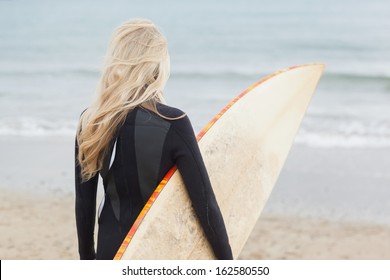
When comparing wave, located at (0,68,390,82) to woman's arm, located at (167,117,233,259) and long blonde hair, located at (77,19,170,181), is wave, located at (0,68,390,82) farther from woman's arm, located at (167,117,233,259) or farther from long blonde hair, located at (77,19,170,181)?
long blonde hair, located at (77,19,170,181)

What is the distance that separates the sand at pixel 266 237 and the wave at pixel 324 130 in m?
2.71

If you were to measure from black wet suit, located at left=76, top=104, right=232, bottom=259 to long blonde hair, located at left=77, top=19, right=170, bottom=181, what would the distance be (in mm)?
35

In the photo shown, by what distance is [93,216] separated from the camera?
2143mm

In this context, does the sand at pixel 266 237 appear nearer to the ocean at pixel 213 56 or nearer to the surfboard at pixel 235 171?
the surfboard at pixel 235 171

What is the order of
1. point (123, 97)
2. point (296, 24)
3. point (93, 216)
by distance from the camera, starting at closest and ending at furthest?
point (123, 97)
point (93, 216)
point (296, 24)

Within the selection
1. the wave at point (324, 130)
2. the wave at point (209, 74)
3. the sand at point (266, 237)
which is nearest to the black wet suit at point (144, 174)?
the sand at point (266, 237)

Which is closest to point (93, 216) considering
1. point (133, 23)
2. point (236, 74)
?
point (133, 23)

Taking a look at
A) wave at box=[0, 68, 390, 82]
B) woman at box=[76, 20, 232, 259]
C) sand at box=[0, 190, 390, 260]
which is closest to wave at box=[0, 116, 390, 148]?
sand at box=[0, 190, 390, 260]

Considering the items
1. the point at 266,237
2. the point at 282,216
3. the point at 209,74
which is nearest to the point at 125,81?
the point at 266,237

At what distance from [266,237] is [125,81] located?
371 centimetres

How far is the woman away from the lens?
6.19 ft

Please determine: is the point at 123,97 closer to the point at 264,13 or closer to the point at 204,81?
the point at 204,81

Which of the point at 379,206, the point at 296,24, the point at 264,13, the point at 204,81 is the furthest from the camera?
the point at 264,13

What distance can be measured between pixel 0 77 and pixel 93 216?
45.6ft
